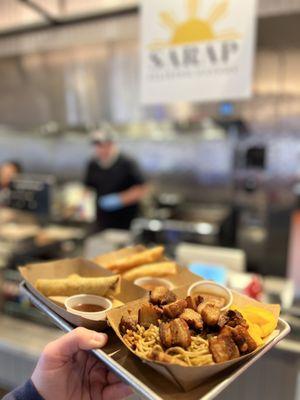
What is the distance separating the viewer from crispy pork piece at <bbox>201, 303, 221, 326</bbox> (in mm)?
852

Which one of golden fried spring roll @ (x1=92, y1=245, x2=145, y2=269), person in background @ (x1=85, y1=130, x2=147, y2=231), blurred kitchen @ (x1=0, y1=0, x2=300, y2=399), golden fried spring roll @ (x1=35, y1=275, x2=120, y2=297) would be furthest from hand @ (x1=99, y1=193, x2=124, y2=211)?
golden fried spring roll @ (x1=35, y1=275, x2=120, y2=297)

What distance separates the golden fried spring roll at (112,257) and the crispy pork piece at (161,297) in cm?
34

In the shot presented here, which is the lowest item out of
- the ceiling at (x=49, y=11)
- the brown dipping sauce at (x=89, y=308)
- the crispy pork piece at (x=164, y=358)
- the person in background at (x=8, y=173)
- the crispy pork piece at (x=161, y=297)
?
the brown dipping sauce at (x=89, y=308)

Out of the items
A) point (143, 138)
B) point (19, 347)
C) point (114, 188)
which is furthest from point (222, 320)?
point (143, 138)

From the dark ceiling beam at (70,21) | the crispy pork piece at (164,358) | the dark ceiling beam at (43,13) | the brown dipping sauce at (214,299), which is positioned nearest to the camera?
the crispy pork piece at (164,358)

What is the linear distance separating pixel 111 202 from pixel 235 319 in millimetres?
3328

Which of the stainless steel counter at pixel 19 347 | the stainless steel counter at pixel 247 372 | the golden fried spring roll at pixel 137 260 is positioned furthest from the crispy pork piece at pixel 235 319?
the stainless steel counter at pixel 19 347

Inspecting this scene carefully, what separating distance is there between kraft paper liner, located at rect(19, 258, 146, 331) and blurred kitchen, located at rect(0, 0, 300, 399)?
1.28 meters

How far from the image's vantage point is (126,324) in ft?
2.84

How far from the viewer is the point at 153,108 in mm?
3926

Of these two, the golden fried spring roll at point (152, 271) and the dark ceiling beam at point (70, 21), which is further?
the dark ceiling beam at point (70, 21)

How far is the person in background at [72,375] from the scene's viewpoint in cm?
87

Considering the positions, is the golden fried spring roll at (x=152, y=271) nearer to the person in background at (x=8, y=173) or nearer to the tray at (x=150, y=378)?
the tray at (x=150, y=378)

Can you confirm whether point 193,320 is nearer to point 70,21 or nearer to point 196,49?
point 196,49
